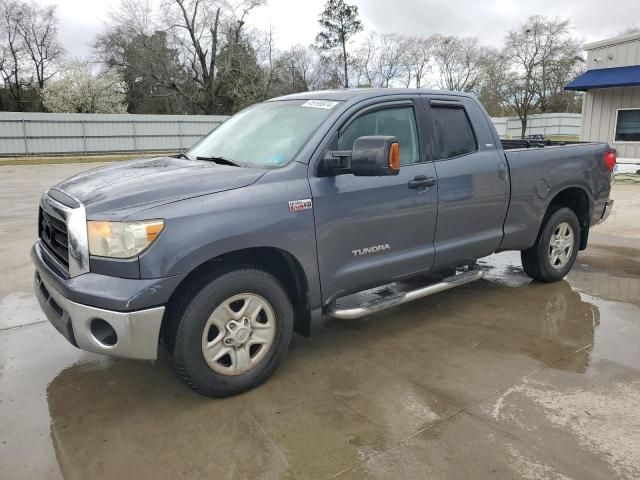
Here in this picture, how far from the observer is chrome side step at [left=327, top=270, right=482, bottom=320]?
368 centimetres

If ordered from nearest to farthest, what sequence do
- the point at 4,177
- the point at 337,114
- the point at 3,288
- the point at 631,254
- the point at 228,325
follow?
1. the point at 228,325
2. the point at 337,114
3. the point at 3,288
4. the point at 631,254
5. the point at 4,177

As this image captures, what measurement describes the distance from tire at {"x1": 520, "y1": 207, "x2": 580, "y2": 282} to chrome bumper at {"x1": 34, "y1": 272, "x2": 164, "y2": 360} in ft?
13.2

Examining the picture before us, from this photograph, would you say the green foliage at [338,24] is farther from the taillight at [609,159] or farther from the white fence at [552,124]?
the taillight at [609,159]

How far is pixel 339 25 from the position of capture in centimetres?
4981

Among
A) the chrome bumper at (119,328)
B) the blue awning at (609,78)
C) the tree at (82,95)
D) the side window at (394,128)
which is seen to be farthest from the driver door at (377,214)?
the tree at (82,95)

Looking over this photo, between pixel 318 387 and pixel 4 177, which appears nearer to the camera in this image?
pixel 318 387

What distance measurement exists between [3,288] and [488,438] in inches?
202

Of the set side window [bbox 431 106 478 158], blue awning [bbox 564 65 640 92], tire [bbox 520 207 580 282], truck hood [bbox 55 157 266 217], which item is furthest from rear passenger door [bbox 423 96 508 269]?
blue awning [bbox 564 65 640 92]

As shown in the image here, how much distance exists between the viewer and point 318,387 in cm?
349

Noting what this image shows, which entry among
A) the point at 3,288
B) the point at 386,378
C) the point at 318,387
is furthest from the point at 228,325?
the point at 3,288

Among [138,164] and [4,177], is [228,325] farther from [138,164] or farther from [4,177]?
[4,177]

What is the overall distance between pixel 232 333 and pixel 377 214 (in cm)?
135

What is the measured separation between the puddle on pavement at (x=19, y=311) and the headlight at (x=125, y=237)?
2.34 m

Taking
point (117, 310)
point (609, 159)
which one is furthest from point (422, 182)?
point (609, 159)
